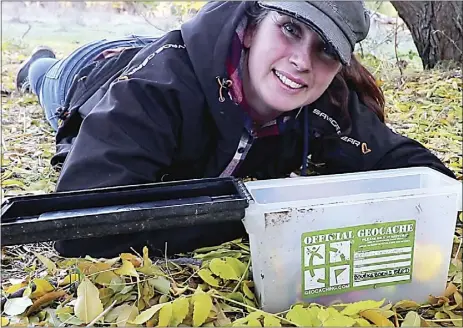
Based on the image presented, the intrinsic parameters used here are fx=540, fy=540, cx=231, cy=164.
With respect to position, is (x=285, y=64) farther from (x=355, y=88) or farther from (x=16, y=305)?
(x=16, y=305)

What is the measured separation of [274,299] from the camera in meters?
0.69

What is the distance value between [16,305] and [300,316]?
358 mm

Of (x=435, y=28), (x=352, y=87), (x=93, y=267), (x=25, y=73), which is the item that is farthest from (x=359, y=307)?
(x=435, y=28)

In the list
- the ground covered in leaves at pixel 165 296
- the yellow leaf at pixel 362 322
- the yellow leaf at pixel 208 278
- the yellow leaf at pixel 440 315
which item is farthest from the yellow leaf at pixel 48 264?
the yellow leaf at pixel 440 315

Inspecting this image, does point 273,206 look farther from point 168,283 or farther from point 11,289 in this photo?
point 11,289

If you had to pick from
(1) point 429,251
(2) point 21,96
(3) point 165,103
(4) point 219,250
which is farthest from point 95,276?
(2) point 21,96

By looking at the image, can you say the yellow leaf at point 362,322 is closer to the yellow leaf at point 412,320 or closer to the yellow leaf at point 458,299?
the yellow leaf at point 412,320

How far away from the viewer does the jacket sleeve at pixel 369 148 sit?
3.47 ft

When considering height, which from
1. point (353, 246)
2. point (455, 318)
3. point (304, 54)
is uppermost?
point (304, 54)

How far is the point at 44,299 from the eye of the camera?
27.6 inches

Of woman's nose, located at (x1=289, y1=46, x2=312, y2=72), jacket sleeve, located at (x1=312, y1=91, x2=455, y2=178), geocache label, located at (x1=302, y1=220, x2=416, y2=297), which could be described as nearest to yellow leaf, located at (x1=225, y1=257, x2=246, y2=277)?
geocache label, located at (x1=302, y1=220, x2=416, y2=297)

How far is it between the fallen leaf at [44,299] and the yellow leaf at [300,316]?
1.00ft

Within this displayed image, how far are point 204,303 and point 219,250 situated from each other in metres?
0.21

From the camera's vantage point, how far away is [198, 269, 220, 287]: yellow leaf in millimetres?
747
